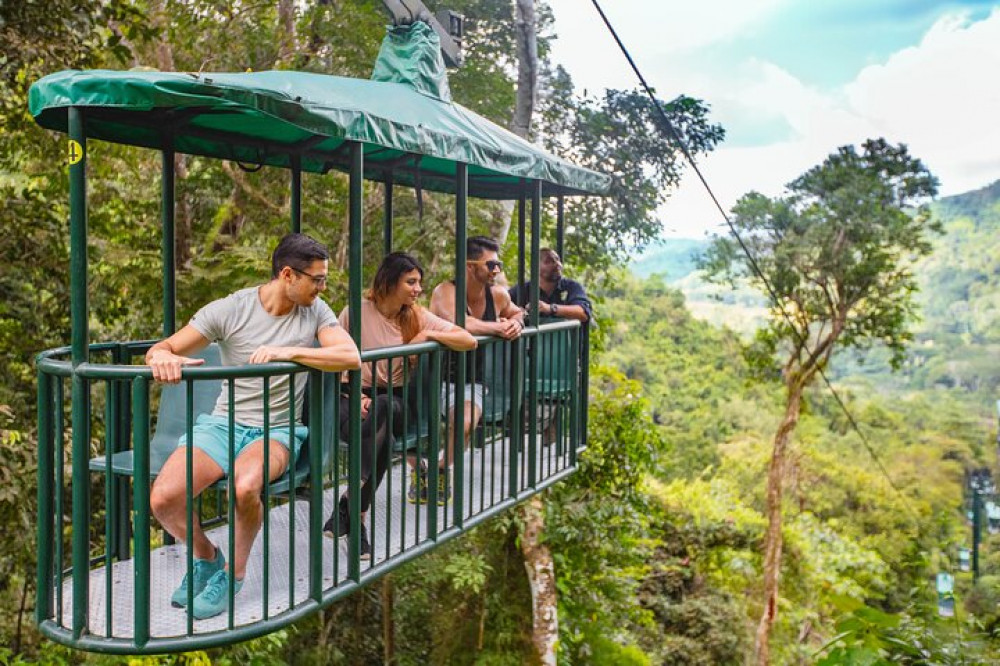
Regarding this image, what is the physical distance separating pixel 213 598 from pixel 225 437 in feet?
1.85

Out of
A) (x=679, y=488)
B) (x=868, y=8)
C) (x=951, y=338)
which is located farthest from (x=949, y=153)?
(x=679, y=488)

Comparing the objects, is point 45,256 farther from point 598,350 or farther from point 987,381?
point 987,381

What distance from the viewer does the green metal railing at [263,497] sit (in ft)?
9.97

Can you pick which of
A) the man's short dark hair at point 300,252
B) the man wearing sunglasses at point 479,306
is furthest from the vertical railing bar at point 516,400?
the man's short dark hair at point 300,252

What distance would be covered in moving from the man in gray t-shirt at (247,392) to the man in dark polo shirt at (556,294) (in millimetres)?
2372

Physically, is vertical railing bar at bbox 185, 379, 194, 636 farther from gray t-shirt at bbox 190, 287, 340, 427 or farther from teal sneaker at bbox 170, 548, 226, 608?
gray t-shirt at bbox 190, 287, 340, 427

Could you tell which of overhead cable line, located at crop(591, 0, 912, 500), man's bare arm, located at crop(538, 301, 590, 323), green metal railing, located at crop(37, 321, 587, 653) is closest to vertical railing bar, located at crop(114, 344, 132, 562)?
green metal railing, located at crop(37, 321, 587, 653)

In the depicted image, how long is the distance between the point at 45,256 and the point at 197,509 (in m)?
4.18

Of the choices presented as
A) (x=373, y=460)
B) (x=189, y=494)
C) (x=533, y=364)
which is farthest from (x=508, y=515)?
(x=189, y=494)

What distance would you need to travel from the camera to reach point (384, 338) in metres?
4.32

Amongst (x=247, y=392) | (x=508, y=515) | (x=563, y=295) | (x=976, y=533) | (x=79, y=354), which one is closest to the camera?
(x=79, y=354)

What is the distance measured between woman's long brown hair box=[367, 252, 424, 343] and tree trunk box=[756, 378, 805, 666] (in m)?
14.5

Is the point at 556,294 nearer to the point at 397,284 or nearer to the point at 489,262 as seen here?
the point at 489,262

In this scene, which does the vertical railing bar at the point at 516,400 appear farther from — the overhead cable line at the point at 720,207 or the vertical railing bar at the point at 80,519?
the overhead cable line at the point at 720,207
